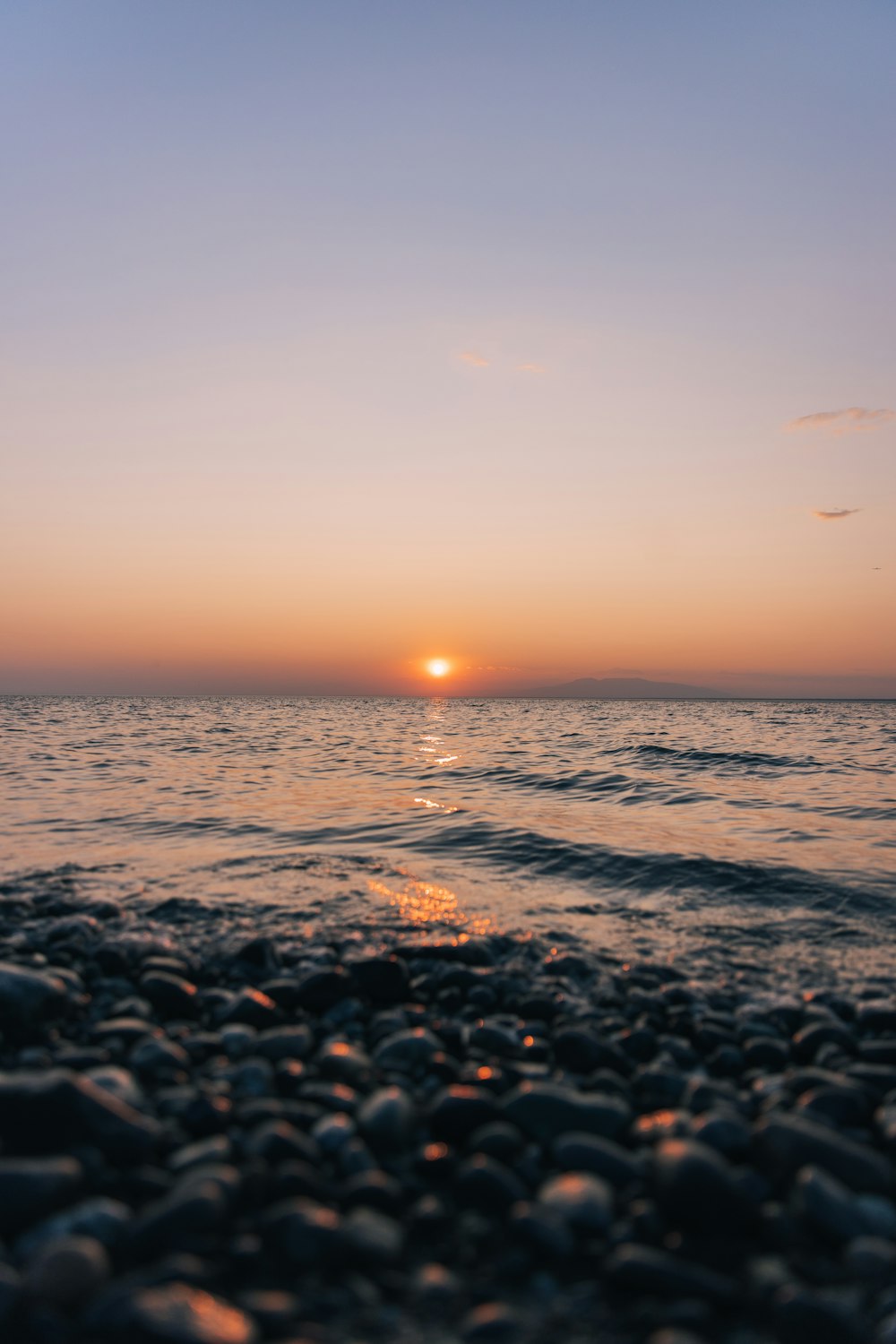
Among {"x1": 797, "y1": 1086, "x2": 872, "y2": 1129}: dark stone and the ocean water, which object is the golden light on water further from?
{"x1": 797, "y1": 1086, "x2": 872, "y2": 1129}: dark stone

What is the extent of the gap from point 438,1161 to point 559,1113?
659mm

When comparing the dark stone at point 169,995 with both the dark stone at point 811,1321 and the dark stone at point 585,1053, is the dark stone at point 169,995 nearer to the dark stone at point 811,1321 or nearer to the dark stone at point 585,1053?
the dark stone at point 585,1053

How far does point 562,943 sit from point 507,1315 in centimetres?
452

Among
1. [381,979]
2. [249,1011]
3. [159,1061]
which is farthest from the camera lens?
[381,979]

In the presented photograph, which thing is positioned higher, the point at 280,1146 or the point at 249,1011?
the point at 280,1146

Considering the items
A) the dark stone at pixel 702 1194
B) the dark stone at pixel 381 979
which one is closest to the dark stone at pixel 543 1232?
the dark stone at pixel 702 1194

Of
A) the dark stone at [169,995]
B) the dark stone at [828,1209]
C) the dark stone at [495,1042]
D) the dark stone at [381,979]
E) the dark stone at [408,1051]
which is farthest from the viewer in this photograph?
the dark stone at [381,979]

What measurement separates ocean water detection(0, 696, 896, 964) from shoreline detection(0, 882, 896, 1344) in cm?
237

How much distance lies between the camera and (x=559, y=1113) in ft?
11.9

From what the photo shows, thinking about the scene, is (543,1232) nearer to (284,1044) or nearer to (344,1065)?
(344,1065)

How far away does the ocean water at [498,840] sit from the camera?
8039mm

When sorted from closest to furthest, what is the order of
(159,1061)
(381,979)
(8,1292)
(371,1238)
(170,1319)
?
(170,1319) < (8,1292) < (371,1238) < (159,1061) < (381,979)

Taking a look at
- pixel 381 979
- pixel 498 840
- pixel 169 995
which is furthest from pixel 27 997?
pixel 498 840

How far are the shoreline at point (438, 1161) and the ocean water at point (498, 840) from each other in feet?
7.76
